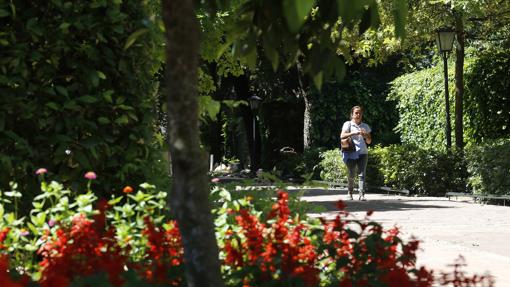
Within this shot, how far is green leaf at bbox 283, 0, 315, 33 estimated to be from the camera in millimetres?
2158

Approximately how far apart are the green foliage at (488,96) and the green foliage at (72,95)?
1617 cm

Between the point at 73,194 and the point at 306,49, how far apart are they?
2.47 m

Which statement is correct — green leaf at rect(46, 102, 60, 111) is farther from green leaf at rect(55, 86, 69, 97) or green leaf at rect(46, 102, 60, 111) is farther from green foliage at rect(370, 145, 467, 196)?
green foliage at rect(370, 145, 467, 196)

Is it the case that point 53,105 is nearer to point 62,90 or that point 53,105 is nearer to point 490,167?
point 62,90

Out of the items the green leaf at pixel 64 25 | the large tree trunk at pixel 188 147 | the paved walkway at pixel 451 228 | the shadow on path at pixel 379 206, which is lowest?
the paved walkway at pixel 451 228

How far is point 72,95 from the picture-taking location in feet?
18.4

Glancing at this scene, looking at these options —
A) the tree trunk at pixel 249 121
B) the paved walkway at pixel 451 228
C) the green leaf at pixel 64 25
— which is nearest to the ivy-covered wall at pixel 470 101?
the paved walkway at pixel 451 228

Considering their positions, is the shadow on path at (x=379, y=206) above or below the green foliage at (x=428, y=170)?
below

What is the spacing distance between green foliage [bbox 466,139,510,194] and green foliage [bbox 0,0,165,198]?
12.1 metres

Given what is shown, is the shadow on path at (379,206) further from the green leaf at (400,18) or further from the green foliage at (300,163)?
the green foliage at (300,163)

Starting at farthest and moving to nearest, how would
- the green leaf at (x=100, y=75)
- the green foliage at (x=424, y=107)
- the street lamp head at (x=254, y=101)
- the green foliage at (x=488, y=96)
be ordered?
the street lamp head at (x=254, y=101) → the green foliage at (x=424, y=107) → the green foliage at (x=488, y=96) → the green leaf at (x=100, y=75)

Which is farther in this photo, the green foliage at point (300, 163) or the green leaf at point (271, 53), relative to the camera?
the green foliage at point (300, 163)

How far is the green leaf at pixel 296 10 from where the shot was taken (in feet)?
7.08

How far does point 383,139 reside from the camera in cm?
3534
